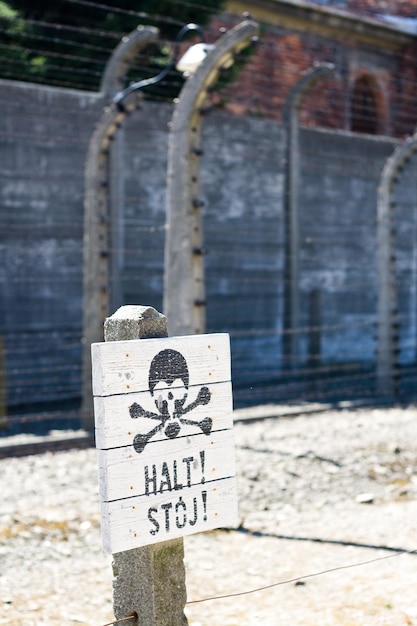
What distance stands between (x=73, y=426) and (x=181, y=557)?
540 cm

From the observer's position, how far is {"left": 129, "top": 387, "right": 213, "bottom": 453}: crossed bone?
2.84 m

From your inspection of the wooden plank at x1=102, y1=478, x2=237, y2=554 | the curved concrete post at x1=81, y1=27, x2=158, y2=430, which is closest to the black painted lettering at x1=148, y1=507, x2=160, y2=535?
the wooden plank at x1=102, y1=478, x2=237, y2=554

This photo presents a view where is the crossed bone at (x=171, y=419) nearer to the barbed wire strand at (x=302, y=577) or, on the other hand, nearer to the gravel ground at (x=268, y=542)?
the barbed wire strand at (x=302, y=577)

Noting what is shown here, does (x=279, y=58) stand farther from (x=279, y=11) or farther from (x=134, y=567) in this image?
(x=134, y=567)

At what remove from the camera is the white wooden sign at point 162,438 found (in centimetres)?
279

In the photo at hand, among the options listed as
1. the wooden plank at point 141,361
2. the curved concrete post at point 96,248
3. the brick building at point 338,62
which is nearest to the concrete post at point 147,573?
the wooden plank at point 141,361

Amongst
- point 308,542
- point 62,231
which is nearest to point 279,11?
point 62,231

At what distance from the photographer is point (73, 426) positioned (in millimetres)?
8359

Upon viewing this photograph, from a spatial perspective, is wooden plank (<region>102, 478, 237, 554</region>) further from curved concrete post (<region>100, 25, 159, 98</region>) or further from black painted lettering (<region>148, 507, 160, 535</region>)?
curved concrete post (<region>100, 25, 159, 98</region>)

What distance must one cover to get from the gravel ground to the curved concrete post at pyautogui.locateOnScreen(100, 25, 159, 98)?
10.8 ft

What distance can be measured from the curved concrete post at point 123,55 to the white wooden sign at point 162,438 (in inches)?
220

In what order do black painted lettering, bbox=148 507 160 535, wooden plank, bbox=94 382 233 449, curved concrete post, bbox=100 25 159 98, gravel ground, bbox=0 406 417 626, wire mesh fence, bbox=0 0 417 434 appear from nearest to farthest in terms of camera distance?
wooden plank, bbox=94 382 233 449 < black painted lettering, bbox=148 507 160 535 < gravel ground, bbox=0 406 417 626 < curved concrete post, bbox=100 25 159 98 < wire mesh fence, bbox=0 0 417 434

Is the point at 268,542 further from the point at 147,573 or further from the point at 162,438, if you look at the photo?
the point at 162,438

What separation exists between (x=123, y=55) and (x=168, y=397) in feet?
19.8
